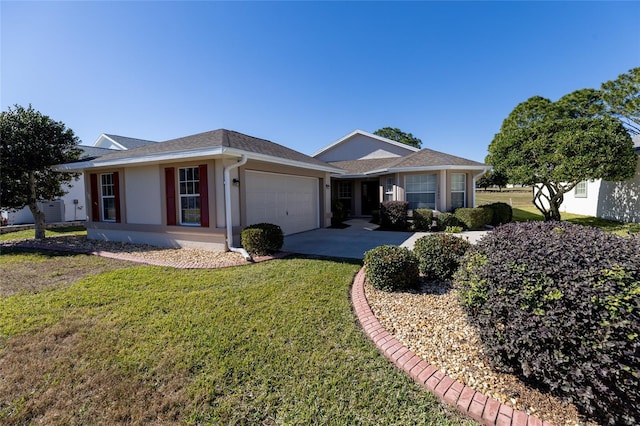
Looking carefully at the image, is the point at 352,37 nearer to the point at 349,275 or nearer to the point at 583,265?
the point at 349,275

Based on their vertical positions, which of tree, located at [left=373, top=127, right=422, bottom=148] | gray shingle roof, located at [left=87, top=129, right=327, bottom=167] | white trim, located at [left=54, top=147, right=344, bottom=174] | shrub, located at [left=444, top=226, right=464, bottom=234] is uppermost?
tree, located at [left=373, top=127, right=422, bottom=148]

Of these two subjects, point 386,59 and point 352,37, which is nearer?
point 352,37

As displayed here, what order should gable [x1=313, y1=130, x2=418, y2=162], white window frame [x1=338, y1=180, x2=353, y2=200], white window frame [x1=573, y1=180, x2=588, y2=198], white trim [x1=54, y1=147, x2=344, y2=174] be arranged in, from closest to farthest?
1. white trim [x1=54, y1=147, x2=344, y2=174]
2. white window frame [x1=573, y1=180, x2=588, y2=198]
3. white window frame [x1=338, y1=180, x2=353, y2=200]
4. gable [x1=313, y1=130, x2=418, y2=162]

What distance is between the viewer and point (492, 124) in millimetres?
24703

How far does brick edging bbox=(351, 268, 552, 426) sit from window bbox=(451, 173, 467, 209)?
472 inches

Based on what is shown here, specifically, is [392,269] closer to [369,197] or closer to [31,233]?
[369,197]

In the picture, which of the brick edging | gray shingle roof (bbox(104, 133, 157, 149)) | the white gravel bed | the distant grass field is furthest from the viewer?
gray shingle roof (bbox(104, 133, 157, 149))

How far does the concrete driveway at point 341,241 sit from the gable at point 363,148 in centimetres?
991

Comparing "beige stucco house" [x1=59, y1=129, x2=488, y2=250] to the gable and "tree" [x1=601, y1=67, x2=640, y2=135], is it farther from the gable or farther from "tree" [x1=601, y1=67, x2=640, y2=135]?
"tree" [x1=601, y1=67, x2=640, y2=135]

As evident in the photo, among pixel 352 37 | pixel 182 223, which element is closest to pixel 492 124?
pixel 352 37

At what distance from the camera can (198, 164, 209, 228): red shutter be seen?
8.46m

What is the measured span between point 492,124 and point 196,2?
83.8ft

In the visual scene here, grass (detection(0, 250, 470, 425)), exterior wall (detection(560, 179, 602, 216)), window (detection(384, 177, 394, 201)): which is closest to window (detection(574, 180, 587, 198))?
exterior wall (detection(560, 179, 602, 216))

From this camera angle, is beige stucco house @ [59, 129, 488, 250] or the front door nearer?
beige stucco house @ [59, 129, 488, 250]
